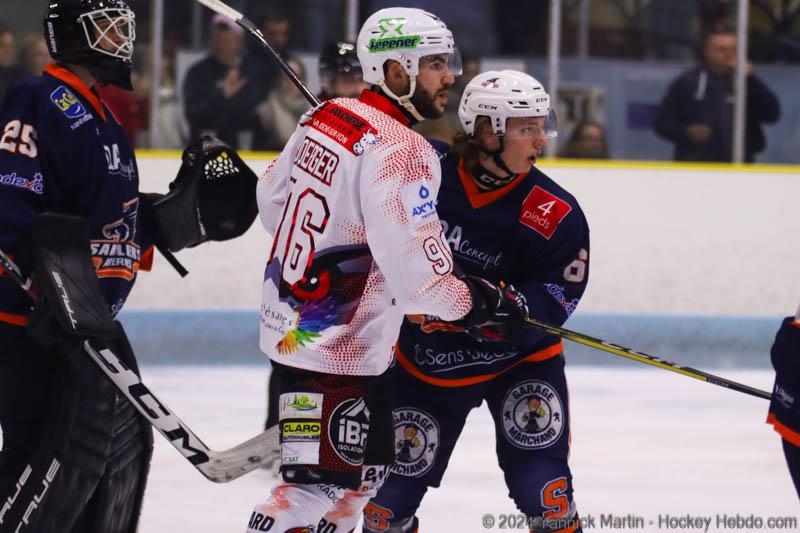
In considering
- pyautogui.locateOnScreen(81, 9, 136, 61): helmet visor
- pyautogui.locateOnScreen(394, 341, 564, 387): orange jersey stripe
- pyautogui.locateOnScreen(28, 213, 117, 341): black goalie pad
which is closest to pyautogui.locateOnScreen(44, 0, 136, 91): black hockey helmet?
pyautogui.locateOnScreen(81, 9, 136, 61): helmet visor

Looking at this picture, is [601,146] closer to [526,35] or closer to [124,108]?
[526,35]

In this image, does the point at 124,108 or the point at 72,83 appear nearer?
the point at 72,83

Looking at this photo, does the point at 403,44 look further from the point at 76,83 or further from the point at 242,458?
the point at 242,458

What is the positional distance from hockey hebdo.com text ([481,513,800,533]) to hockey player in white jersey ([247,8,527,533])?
1065mm

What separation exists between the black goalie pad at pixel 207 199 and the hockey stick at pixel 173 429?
1.20 ft

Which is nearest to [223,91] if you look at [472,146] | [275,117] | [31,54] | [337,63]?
[275,117]

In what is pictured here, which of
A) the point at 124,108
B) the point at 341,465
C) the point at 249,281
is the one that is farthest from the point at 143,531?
the point at 124,108

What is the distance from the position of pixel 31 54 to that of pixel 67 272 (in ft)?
11.5

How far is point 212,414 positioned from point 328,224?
2496mm

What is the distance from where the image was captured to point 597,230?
5965 mm

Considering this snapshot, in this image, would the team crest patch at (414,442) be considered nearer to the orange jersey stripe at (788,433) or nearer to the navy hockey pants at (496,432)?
the navy hockey pants at (496,432)

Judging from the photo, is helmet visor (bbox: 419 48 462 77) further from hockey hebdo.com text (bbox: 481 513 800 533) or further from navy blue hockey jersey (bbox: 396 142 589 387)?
hockey hebdo.com text (bbox: 481 513 800 533)

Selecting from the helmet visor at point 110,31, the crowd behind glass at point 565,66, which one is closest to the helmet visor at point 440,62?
the helmet visor at point 110,31

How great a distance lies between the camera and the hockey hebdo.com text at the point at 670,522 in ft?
11.4
